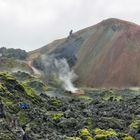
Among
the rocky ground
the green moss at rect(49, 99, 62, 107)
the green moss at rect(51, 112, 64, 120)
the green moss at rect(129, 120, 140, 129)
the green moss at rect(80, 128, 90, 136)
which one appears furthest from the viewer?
the green moss at rect(49, 99, 62, 107)

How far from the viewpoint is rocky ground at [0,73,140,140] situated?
283 ft

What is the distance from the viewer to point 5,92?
11925 centimetres

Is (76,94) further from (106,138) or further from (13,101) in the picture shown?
(106,138)

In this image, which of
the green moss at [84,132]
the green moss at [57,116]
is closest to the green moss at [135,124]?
the green moss at [84,132]

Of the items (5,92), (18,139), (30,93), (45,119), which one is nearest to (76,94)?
(30,93)

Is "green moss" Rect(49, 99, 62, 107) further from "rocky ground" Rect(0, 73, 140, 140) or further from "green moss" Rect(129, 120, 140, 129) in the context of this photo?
"green moss" Rect(129, 120, 140, 129)

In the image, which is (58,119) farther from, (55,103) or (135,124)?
(55,103)

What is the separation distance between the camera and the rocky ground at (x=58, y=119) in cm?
8636

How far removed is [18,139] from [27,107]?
1333 inches

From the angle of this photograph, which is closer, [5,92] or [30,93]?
[5,92]

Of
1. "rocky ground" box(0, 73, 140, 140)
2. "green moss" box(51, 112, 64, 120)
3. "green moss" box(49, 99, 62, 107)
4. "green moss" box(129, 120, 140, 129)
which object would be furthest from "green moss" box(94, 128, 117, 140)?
"green moss" box(49, 99, 62, 107)

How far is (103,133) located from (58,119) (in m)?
16.7

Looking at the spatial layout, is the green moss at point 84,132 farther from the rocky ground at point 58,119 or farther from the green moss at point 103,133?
the green moss at point 103,133

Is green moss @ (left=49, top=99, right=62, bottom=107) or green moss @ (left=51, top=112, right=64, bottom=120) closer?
green moss @ (left=51, top=112, right=64, bottom=120)
